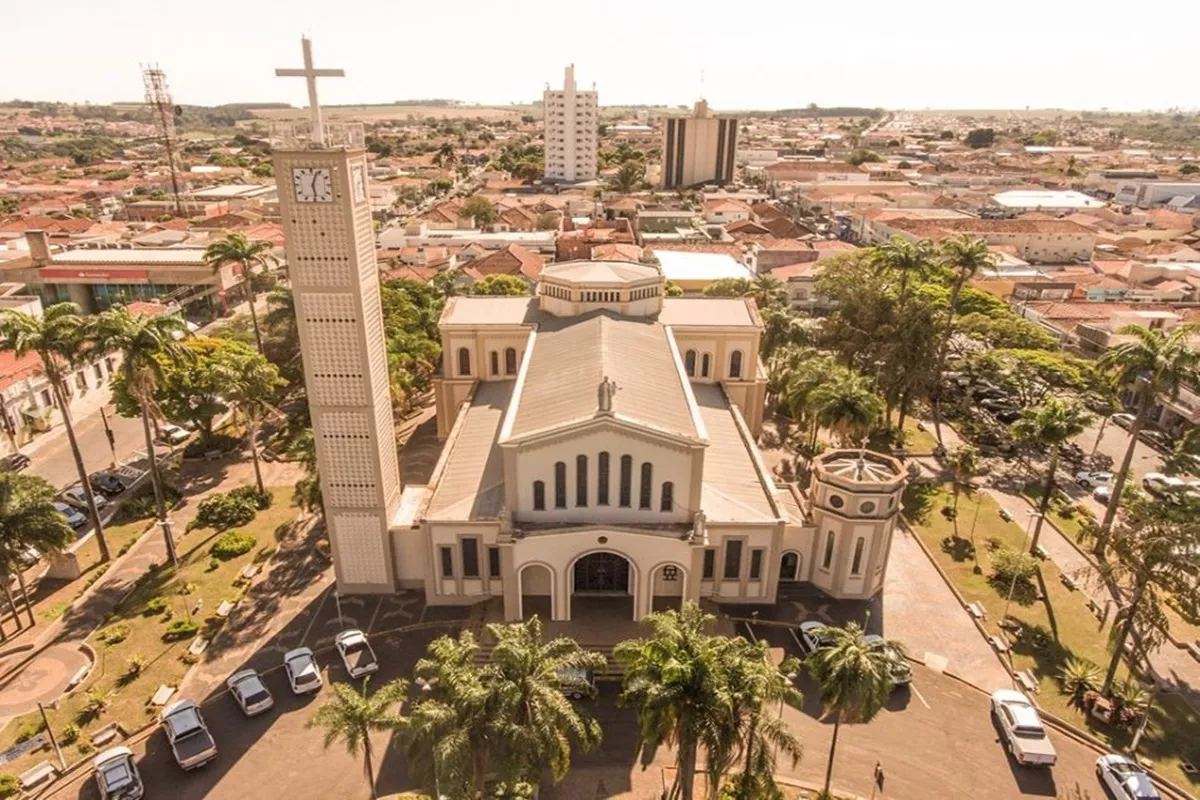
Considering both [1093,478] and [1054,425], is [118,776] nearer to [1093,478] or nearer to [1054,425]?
[1054,425]

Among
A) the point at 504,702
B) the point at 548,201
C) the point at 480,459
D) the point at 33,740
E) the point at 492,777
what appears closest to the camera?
the point at 504,702

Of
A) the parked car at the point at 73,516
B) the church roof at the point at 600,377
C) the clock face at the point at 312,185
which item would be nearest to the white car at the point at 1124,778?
the church roof at the point at 600,377

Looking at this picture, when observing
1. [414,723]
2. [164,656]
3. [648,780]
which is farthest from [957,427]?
[164,656]

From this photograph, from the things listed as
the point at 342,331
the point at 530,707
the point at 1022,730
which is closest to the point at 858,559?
the point at 1022,730

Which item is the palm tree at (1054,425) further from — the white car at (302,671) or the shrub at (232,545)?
the shrub at (232,545)

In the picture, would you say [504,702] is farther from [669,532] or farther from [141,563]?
[141,563]
